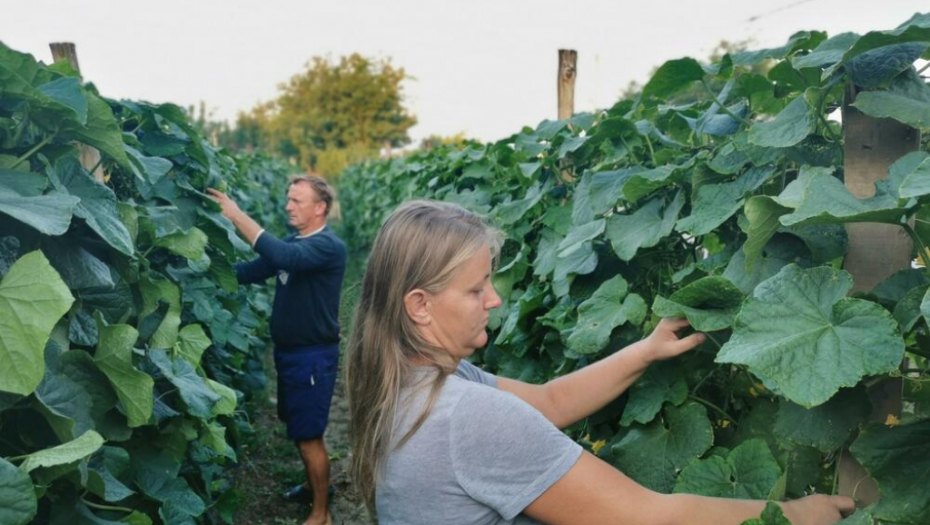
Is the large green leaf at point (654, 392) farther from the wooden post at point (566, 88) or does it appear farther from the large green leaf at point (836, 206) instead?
the wooden post at point (566, 88)

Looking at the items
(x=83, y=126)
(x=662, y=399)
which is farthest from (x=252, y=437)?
(x=662, y=399)

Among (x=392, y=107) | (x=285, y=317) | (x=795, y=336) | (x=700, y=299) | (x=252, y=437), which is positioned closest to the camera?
(x=795, y=336)

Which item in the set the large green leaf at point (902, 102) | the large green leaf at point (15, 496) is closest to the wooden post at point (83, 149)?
the large green leaf at point (15, 496)

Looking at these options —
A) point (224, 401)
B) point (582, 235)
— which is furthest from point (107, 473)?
point (582, 235)

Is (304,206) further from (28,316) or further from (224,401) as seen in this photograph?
(28,316)

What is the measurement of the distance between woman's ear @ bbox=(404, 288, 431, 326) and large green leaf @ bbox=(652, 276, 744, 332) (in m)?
0.46

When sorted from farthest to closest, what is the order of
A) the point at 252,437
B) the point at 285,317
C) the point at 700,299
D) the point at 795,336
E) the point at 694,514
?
the point at 252,437 < the point at 285,317 < the point at 700,299 < the point at 694,514 < the point at 795,336

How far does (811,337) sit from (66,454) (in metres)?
1.26

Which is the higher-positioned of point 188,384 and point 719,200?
point 719,200

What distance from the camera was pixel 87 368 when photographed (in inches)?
79.5

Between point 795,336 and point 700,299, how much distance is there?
0.35m

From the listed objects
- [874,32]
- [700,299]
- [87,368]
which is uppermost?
[874,32]

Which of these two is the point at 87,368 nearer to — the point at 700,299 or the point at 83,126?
the point at 83,126

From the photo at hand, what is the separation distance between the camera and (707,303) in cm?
179
